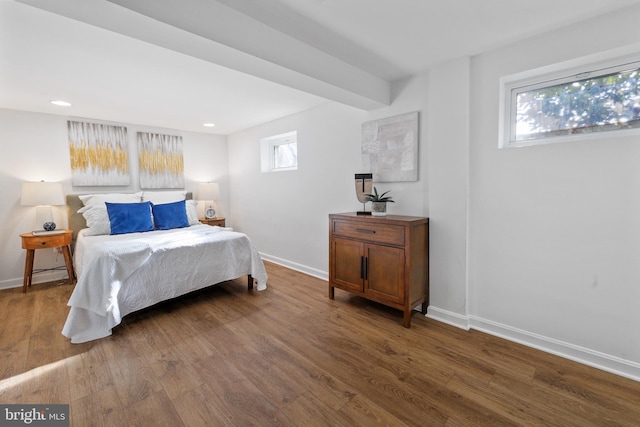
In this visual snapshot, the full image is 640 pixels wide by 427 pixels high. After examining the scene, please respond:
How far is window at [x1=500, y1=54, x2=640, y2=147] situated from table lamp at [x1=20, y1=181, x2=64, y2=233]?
4860mm

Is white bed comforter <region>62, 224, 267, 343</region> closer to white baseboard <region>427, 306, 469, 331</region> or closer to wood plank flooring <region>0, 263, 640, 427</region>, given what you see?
wood plank flooring <region>0, 263, 640, 427</region>

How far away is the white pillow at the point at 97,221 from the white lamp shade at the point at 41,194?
336 millimetres

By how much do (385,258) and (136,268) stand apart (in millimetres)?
2194

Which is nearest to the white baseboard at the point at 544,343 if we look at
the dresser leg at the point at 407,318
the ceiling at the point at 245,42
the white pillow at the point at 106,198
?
the dresser leg at the point at 407,318

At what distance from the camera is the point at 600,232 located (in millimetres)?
1778

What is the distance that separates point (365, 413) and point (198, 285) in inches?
80.6

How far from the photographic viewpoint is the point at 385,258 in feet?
7.91

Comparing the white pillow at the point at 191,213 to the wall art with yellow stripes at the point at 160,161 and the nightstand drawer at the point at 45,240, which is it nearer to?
the wall art with yellow stripes at the point at 160,161

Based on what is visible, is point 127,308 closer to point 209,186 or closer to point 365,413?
point 365,413

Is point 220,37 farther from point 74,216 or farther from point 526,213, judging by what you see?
point 74,216

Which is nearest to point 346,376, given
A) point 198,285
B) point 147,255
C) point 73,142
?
point 198,285

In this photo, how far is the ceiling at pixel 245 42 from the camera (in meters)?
1.52

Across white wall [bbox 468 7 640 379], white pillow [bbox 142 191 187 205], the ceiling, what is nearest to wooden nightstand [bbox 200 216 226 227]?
white pillow [bbox 142 191 187 205]

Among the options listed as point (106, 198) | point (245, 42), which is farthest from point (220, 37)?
point (106, 198)
